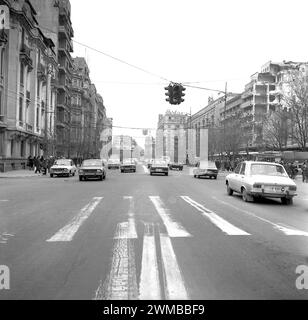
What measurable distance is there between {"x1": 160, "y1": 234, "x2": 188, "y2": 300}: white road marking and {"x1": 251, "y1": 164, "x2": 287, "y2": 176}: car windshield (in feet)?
32.9

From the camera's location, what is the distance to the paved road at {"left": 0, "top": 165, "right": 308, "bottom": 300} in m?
5.38

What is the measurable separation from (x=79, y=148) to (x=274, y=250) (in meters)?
67.1

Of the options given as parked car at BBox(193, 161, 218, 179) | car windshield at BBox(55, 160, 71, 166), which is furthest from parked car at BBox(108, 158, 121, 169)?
parked car at BBox(193, 161, 218, 179)

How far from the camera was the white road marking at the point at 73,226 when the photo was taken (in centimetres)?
882

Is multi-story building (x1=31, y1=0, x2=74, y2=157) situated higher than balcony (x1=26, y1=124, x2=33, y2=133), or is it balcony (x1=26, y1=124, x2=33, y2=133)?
multi-story building (x1=31, y1=0, x2=74, y2=157)

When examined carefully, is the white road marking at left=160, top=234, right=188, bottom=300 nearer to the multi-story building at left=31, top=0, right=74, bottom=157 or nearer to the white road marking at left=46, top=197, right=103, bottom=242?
the white road marking at left=46, top=197, right=103, bottom=242

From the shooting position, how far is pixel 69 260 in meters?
6.91

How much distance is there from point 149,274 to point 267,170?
1232 cm

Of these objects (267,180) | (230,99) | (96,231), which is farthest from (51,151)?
(230,99)

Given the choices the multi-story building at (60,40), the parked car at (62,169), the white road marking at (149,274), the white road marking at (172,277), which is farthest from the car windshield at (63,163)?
the white road marking at (172,277)

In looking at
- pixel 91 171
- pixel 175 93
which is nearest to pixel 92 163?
pixel 91 171

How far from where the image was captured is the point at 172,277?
19.3 ft

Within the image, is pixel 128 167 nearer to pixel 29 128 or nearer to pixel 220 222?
pixel 29 128
